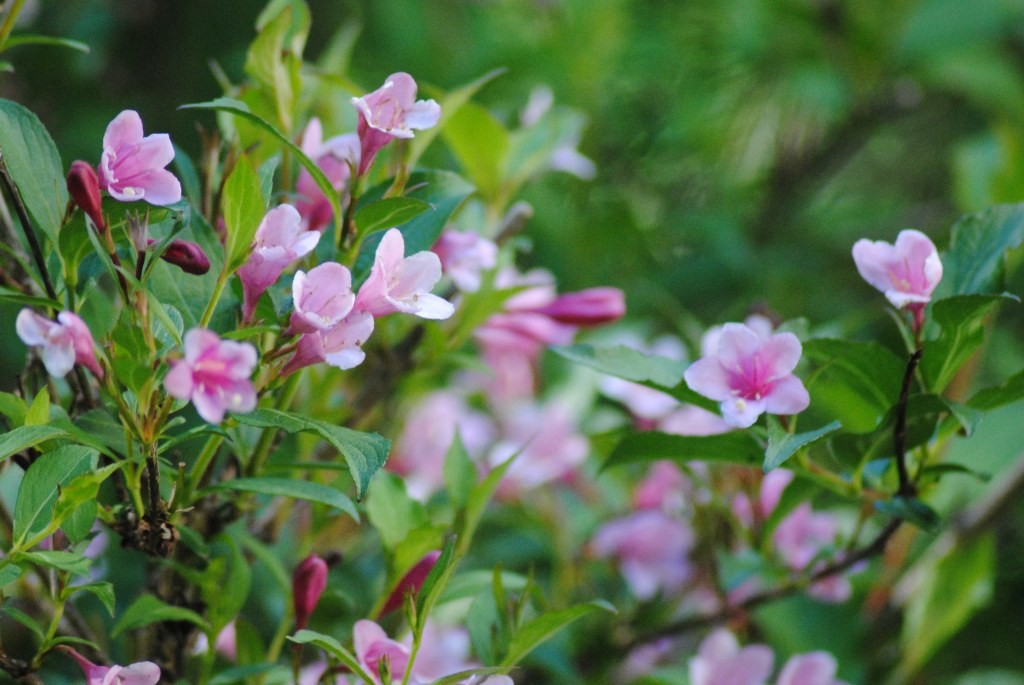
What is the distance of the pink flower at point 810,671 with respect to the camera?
2.20ft

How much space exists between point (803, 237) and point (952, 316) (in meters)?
0.92

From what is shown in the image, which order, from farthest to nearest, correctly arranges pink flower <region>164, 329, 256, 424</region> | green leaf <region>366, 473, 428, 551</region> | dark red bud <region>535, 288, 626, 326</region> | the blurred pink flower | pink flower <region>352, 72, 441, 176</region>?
the blurred pink flower → dark red bud <region>535, 288, 626, 326</region> → green leaf <region>366, 473, 428, 551</region> → pink flower <region>352, 72, 441, 176</region> → pink flower <region>164, 329, 256, 424</region>

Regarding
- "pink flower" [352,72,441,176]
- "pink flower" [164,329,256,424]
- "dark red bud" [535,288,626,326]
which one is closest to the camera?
"pink flower" [164,329,256,424]

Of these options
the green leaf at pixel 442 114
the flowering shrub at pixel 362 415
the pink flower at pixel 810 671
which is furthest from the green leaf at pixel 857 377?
the green leaf at pixel 442 114

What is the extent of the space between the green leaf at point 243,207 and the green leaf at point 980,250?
334mm

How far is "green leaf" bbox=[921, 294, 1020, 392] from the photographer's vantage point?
0.53m

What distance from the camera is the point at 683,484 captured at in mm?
969

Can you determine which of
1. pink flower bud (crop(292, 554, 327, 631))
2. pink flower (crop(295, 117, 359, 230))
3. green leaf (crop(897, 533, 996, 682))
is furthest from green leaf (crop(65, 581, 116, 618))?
green leaf (crop(897, 533, 996, 682))

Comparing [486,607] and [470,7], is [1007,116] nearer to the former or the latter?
[470,7]

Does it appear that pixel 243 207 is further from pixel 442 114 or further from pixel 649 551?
pixel 649 551

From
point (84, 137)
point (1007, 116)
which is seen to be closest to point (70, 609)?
point (84, 137)

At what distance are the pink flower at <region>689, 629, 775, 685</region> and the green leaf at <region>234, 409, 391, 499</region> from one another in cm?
33

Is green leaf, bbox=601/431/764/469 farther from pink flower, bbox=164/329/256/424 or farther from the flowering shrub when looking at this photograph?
pink flower, bbox=164/329/256/424

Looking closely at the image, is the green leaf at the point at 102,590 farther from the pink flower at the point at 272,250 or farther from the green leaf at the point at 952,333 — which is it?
the green leaf at the point at 952,333
